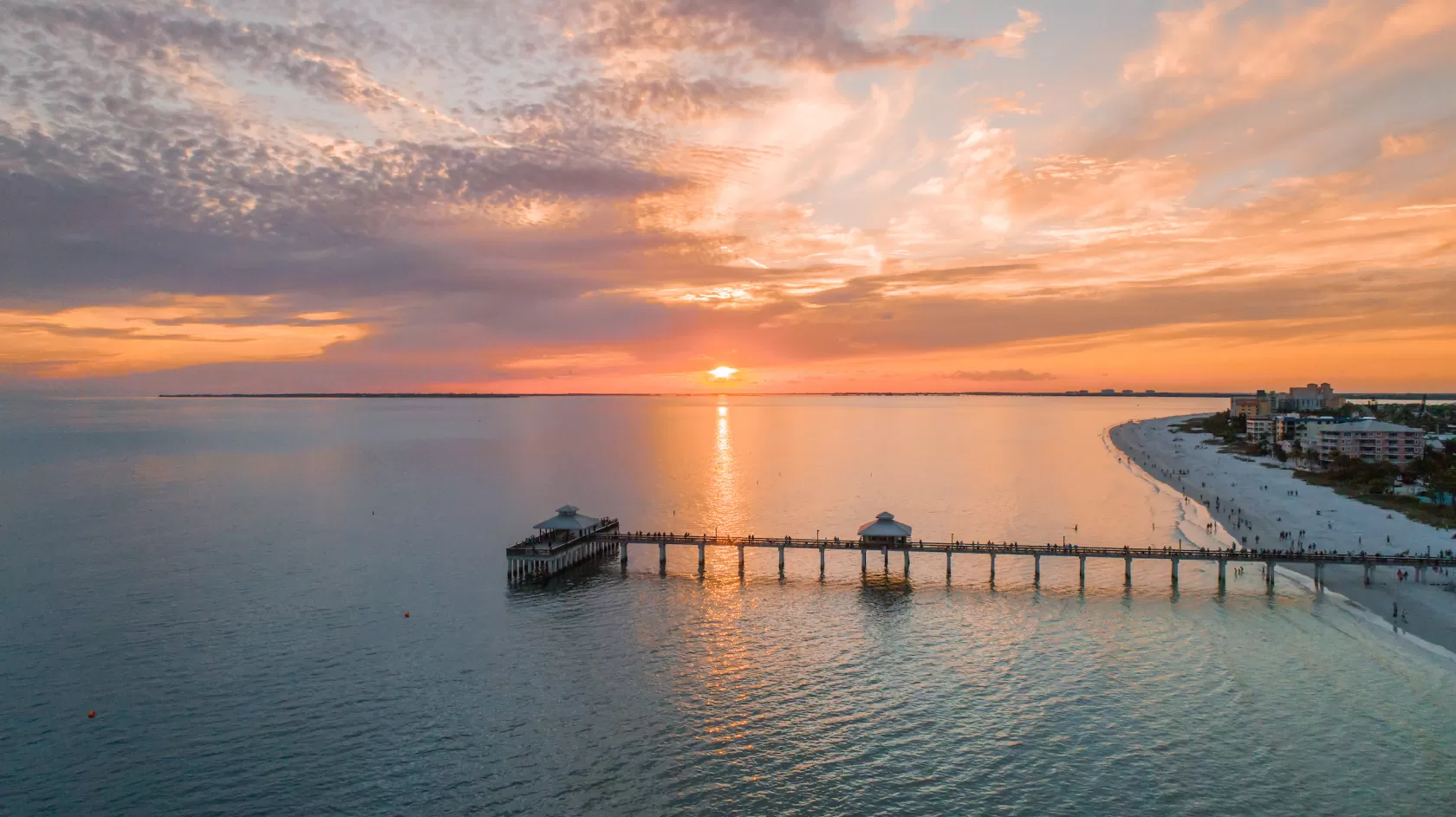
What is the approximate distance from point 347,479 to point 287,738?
100 metres

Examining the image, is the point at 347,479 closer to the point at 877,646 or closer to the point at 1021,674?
the point at 877,646

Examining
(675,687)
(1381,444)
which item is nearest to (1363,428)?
(1381,444)

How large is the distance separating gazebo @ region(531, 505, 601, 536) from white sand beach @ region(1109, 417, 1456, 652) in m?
58.3

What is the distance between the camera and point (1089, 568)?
221 ft

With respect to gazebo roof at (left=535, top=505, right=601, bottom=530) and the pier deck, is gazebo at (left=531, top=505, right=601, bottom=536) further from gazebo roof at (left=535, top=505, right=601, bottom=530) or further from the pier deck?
the pier deck

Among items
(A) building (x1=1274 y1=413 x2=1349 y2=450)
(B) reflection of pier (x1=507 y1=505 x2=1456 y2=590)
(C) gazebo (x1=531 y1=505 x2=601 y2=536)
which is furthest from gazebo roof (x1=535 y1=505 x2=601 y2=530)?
(A) building (x1=1274 y1=413 x2=1349 y2=450)

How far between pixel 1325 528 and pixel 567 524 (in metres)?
75.5

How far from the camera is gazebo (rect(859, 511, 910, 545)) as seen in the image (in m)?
65.9

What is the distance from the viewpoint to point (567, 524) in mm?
70188

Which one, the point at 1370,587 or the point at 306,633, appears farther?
the point at 1370,587

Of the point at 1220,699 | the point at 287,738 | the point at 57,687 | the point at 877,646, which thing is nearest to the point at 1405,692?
the point at 1220,699

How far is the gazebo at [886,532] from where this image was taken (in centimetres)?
6594

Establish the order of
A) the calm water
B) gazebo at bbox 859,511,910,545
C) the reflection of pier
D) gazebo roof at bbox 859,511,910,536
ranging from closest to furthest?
the calm water < the reflection of pier < gazebo roof at bbox 859,511,910,536 < gazebo at bbox 859,511,910,545

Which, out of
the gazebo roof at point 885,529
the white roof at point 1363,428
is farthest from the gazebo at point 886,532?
the white roof at point 1363,428
